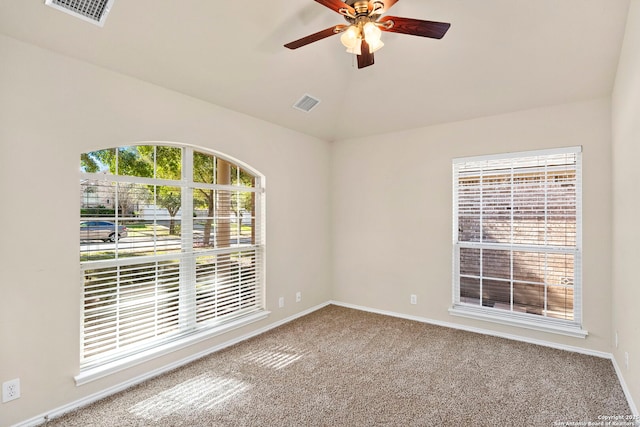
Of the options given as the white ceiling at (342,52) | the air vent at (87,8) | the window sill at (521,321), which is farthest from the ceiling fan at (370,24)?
the window sill at (521,321)

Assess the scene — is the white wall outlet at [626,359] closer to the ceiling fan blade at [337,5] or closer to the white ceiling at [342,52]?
the white ceiling at [342,52]

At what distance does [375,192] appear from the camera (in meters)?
4.66

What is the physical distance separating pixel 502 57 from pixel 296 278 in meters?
3.36

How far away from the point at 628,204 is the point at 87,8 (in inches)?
160

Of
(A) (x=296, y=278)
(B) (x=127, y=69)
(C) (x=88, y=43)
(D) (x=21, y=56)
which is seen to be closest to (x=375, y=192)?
(A) (x=296, y=278)

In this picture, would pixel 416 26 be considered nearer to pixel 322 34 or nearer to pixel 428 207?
pixel 322 34

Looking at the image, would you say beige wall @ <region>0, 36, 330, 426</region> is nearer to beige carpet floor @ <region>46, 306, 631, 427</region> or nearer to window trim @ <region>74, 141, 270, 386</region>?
window trim @ <region>74, 141, 270, 386</region>

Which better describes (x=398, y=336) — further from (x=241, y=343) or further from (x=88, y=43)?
(x=88, y=43)

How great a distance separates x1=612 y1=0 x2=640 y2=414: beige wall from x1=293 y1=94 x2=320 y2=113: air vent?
2711 millimetres

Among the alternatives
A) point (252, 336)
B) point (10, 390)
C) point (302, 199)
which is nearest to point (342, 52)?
point (302, 199)

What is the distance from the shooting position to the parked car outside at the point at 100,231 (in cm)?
256

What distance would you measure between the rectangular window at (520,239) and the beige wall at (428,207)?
0.10 m

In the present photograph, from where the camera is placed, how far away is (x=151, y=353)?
2.83 metres

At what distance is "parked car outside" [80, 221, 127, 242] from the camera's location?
2.56 meters
